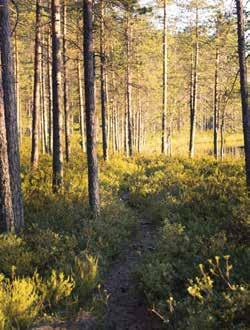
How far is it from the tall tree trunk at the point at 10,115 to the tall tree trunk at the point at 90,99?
215 centimetres

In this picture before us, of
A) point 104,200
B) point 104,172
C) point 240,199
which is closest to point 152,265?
point 240,199

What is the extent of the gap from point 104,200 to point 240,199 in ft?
14.7

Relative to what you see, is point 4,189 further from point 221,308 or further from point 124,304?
point 221,308

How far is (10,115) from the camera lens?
10695 mm

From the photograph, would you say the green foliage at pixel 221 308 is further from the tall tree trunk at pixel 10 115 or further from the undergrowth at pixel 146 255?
the tall tree trunk at pixel 10 115

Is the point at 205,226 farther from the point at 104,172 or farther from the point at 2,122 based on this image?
the point at 104,172

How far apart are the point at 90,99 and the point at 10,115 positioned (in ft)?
7.76

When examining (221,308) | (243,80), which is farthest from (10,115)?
(243,80)

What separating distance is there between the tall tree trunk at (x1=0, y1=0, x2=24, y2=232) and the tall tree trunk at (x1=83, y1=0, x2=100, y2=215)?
7.04ft

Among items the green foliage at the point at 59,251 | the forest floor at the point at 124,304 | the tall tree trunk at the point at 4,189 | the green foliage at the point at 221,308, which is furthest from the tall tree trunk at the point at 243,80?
the tall tree trunk at the point at 4,189

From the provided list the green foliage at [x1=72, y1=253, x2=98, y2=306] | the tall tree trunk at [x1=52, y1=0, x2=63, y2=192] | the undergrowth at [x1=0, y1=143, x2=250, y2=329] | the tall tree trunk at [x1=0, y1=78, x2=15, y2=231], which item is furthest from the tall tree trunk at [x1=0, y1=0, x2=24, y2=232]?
the tall tree trunk at [x1=52, y1=0, x2=63, y2=192]

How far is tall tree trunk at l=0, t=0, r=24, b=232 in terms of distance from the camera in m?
10.4

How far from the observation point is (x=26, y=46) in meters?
38.4

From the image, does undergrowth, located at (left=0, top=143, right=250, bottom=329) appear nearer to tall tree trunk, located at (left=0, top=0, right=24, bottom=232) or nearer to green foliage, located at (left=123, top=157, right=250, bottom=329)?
green foliage, located at (left=123, top=157, right=250, bottom=329)
